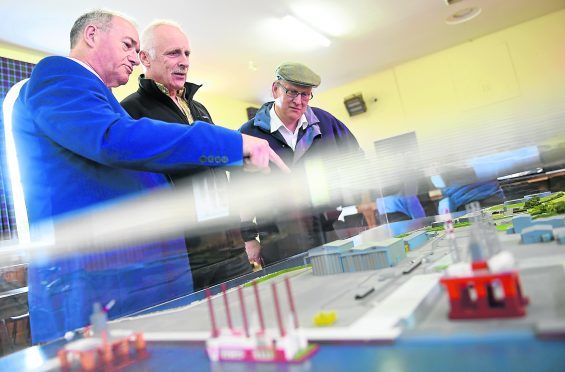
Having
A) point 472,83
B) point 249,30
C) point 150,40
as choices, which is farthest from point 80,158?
point 472,83

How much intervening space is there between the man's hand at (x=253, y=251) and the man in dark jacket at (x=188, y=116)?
4cm

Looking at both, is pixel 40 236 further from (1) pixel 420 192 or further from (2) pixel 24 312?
(1) pixel 420 192

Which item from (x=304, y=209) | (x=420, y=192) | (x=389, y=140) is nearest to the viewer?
(x=304, y=209)

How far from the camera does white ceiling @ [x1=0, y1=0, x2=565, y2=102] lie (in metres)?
2.48

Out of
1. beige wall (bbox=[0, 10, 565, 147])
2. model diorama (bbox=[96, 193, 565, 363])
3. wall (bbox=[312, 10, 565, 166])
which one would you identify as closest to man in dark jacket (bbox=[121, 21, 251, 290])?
model diorama (bbox=[96, 193, 565, 363])

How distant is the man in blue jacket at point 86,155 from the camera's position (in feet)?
3.25

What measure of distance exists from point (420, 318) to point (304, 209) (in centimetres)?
145

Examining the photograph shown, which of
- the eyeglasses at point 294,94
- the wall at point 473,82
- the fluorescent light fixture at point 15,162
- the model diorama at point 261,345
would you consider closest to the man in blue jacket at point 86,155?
the fluorescent light fixture at point 15,162

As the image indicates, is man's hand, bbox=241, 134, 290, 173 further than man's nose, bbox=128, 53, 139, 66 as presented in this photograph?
No

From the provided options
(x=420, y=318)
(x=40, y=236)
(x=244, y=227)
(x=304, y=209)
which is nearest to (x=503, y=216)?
(x=304, y=209)

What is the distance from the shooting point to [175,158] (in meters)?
1.05

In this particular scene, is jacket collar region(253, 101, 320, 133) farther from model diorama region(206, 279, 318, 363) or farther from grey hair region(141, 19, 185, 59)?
model diorama region(206, 279, 318, 363)

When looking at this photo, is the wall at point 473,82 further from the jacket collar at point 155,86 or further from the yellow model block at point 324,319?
the yellow model block at point 324,319

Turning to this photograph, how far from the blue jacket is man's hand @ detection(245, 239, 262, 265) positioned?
0.62 meters
